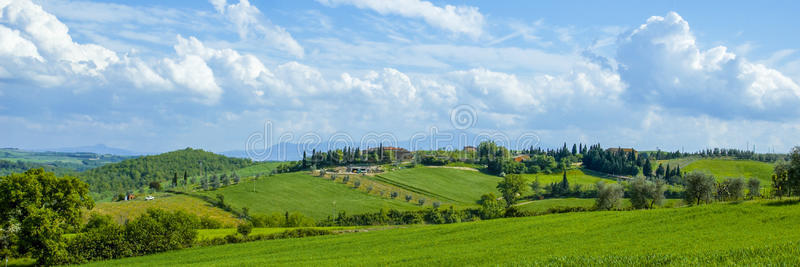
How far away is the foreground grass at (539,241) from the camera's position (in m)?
35.0

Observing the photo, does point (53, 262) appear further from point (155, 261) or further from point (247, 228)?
point (247, 228)

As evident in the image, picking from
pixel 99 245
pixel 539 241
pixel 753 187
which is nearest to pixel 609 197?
pixel 753 187

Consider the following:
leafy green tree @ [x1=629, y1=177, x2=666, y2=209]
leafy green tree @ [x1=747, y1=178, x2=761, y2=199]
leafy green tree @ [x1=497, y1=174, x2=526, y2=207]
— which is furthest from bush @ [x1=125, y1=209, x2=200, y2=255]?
leafy green tree @ [x1=747, y1=178, x2=761, y2=199]

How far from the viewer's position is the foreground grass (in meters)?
35.0

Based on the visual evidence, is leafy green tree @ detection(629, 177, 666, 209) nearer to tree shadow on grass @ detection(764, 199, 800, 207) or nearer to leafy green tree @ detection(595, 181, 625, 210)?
leafy green tree @ detection(595, 181, 625, 210)

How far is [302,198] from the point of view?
505 feet

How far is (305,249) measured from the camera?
177 ft

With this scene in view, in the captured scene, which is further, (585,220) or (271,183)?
(271,183)

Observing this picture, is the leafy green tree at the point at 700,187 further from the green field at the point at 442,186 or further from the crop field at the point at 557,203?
the green field at the point at 442,186

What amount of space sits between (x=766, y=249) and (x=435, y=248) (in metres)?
29.3

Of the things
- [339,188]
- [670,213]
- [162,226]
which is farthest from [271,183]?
[670,213]

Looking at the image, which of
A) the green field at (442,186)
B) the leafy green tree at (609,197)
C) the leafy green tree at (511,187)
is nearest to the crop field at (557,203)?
the leafy green tree at (511,187)

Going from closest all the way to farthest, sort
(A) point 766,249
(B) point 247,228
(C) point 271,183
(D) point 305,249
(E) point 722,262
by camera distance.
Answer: (E) point 722,262 < (A) point 766,249 < (D) point 305,249 < (B) point 247,228 < (C) point 271,183

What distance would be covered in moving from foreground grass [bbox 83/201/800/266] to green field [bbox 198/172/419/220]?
80.9 m
